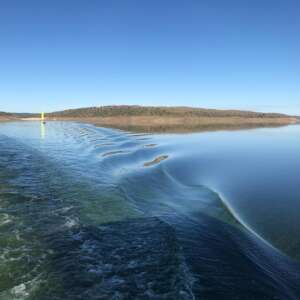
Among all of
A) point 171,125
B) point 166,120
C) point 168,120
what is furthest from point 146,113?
point 171,125

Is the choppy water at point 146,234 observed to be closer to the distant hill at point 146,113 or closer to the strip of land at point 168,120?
the strip of land at point 168,120

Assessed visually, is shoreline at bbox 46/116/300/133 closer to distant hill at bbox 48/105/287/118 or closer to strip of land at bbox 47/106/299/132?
strip of land at bbox 47/106/299/132

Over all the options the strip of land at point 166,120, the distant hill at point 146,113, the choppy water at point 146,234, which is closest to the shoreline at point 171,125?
the strip of land at point 166,120

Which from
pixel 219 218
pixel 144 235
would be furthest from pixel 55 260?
pixel 219 218

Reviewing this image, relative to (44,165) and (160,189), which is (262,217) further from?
(44,165)

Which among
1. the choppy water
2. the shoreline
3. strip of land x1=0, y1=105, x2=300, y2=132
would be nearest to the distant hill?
strip of land x1=0, y1=105, x2=300, y2=132

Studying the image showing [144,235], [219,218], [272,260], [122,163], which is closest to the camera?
[272,260]

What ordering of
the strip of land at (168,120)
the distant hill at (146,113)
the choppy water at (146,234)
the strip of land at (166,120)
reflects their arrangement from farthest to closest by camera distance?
the distant hill at (146,113)
the strip of land at (166,120)
the strip of land at (168,120)
the choppy water at (146,234)

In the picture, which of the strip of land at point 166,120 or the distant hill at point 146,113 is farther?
the distant hill at point 146,113

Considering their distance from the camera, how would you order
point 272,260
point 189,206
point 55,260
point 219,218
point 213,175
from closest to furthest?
point 55,260, point 272,260, point 219,218, point 189,206, point 213,175

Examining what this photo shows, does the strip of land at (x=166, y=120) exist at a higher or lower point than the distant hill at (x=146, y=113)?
lower
